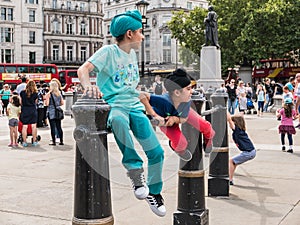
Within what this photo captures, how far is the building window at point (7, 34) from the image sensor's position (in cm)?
6228

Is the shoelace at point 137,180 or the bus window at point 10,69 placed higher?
the bus window at point 10,69

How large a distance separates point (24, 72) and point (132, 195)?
116ft

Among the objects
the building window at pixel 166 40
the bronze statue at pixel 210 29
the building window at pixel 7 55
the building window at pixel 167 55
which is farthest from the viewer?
the building window at pixel 7 55

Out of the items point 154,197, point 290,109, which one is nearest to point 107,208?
point 154,197

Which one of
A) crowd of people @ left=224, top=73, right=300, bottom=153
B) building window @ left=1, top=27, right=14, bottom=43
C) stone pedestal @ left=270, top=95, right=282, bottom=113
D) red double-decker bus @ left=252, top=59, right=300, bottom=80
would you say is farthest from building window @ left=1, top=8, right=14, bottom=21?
stone pedestal @ left=270, top=95, right=282, bottom=113

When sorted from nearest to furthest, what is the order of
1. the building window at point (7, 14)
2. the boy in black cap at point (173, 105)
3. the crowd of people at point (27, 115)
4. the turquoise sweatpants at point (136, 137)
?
the turquoise sweatpants at point (136, 137) < the boy in black cap at point (173, 105) < the crowd of people at point (27, 115) < the building window at point (7, 14)

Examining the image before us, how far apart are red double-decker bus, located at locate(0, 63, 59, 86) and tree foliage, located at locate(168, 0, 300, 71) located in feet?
44.7

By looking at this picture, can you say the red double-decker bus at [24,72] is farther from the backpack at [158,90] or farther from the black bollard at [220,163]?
the backpack at [158,90]

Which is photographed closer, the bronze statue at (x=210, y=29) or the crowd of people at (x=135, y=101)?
the crowd of people at (x=135, y=101)

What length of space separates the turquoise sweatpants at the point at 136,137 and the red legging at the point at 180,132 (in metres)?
0.19

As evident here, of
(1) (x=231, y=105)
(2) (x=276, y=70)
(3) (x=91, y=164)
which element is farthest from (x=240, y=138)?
(2) (x=276, y=70)

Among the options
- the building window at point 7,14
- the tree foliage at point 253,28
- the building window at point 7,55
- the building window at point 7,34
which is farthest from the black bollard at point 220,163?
the building window at point 7,14

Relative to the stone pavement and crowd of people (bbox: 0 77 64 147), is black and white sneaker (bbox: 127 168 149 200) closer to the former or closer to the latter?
the stone pavement

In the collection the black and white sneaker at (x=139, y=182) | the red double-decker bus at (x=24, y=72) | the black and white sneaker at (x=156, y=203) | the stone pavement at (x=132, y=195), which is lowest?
the stone pavement at (x=132, y=195)
